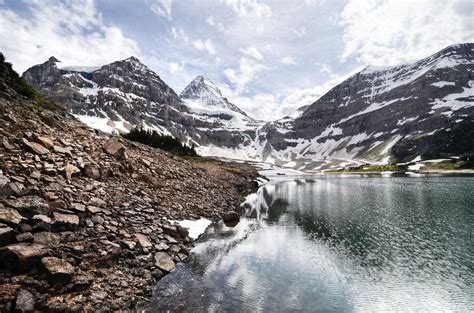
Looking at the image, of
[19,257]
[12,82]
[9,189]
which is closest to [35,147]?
[9,189]

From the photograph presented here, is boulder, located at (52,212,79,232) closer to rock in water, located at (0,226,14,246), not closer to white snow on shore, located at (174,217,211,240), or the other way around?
rock in water, located at (0,226,14,246)

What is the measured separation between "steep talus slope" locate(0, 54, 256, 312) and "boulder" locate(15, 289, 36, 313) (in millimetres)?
40

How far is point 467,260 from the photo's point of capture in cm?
2492

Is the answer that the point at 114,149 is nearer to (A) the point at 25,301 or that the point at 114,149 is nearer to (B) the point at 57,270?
(B) the point at 57,270

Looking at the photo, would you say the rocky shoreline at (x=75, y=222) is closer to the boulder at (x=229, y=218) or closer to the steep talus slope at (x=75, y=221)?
the steep talus slope at (x=75, y=221)

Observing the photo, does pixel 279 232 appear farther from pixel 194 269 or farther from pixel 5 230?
pixel 5 230

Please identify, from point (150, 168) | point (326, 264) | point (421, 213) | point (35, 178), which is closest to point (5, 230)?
point (35, 178)

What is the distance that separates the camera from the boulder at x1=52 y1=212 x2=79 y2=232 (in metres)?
17.8

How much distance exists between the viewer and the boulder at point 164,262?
21031 millimetres

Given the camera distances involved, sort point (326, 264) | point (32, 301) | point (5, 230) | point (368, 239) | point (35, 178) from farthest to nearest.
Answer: point (368, 239) < point (326, 264) < point (35, 178) < point (5, 230) < point (32, 301)

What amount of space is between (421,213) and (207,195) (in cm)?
3244

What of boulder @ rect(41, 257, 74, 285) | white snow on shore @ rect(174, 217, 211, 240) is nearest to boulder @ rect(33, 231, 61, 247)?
boulder @ rect(41, 257, 74, 285)

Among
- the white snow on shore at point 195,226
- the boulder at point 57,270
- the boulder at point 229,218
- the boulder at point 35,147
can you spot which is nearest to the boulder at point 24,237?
the boulder at point 57,270

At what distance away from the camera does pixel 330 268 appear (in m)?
24.0
